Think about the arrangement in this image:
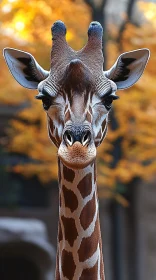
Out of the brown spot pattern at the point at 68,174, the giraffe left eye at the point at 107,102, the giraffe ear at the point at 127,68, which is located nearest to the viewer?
the brown spot pattern at the point at 68,174

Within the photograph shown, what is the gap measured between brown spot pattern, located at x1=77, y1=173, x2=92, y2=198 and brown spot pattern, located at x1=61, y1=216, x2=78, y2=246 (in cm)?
16

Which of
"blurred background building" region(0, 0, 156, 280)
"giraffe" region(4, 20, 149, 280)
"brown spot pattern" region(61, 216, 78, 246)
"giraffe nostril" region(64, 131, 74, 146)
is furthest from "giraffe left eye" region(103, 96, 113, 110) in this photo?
"blurred background building" region(0, 0, 156, 280)

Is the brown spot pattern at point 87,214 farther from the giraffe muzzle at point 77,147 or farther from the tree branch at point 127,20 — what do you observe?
the tree branch at point 127,20

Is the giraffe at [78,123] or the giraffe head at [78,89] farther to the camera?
the giraffe at [78,123]

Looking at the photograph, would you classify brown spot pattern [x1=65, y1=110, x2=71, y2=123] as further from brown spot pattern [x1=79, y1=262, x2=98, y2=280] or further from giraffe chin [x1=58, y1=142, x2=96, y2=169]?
brown spot pattern [x1=79, y1=262, x2=98, y2=280]

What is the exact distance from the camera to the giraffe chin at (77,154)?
377 centimetres

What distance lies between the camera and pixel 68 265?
4.19 meters

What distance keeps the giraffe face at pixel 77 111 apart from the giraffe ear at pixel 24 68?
0.29 metres

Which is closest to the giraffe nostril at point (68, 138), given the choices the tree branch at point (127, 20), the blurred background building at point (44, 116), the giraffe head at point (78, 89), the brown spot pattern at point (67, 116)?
the giraffe head at point (78, 89)

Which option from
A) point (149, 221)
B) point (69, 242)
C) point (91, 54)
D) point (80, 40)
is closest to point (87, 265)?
point (69, 242)

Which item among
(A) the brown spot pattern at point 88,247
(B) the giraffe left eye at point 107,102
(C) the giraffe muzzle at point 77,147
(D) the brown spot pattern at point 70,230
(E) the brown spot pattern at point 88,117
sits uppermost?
(B) the giraffe left eye at point 107,102

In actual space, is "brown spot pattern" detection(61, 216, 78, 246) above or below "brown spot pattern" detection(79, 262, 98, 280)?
above

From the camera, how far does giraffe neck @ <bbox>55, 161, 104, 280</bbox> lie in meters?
4.12

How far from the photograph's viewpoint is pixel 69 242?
4160 millimetres
